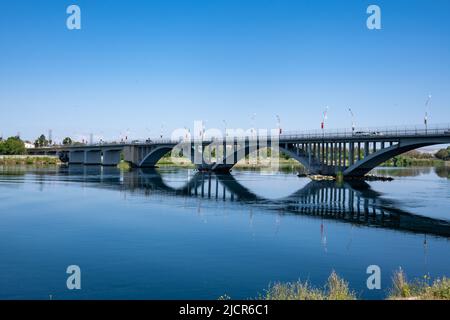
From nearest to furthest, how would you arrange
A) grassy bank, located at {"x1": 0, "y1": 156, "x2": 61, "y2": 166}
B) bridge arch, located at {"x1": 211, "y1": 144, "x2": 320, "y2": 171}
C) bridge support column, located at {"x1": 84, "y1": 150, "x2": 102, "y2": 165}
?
bridge arch, located at {"x1": 211, "y1": 144, "x2": 320, "y2": 171}, grassy bank, located at {"x1": 0, "y1": 156, "x2": 61, "y2": 166}, bridge support column, located at {"x1": 84, "y1": 150, "x2": 102, "y2": 165}

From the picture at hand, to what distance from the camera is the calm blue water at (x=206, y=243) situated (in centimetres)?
2200

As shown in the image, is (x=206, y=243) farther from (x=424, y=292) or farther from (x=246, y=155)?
(x=246, y=155)

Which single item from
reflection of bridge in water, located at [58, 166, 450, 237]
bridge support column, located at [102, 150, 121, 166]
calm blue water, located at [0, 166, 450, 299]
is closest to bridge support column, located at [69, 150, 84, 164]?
bridge support column, located at [102, 150, 121, 166]

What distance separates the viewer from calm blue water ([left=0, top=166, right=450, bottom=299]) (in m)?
22.0

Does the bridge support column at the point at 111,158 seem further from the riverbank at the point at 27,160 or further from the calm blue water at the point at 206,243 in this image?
the calm blue water at the point at 206,243

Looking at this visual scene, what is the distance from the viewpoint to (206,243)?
31.6 metres

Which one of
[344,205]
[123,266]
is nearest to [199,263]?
[123,266]

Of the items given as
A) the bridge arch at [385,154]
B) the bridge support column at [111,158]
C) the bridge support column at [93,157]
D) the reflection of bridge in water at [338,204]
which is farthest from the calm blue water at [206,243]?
the bridge support column at [93,157]

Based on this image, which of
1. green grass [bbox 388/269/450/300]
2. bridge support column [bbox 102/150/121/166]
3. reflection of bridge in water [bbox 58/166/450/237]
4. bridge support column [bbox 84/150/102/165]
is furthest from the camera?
bridge support column [bbox 84/150/102/165]

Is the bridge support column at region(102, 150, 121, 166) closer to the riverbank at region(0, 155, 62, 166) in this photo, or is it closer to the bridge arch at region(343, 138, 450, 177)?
the riverbank at region(0, 155, 62, 166)

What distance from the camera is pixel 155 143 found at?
14425cm

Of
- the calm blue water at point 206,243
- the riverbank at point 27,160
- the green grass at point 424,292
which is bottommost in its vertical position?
the calm blue water at point 206,243
